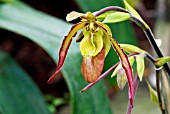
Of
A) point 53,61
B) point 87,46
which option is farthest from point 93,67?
point 53,61

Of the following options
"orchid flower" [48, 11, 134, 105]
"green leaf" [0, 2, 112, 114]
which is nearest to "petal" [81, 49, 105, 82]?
"orchid flower" [48, 11, 134, 105]

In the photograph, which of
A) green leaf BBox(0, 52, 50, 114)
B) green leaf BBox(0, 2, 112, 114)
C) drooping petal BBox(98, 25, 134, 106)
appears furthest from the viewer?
green leaf BBox(0, 52, 50, 114)

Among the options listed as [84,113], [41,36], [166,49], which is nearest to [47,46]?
[41,36]

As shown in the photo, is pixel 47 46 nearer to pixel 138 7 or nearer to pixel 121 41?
pixel 121 41

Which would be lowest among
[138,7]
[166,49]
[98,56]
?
[166,49]

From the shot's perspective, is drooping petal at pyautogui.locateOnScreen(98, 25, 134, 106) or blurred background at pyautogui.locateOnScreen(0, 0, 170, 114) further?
blurred background at pyautogui.locateOnScreen(0, 0, 170, 114)

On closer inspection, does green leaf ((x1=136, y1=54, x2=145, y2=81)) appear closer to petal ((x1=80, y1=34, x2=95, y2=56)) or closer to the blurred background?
petal ((x1=80, y1=34, x2=95, y2=56))

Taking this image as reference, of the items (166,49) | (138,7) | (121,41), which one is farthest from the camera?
(138,7)
